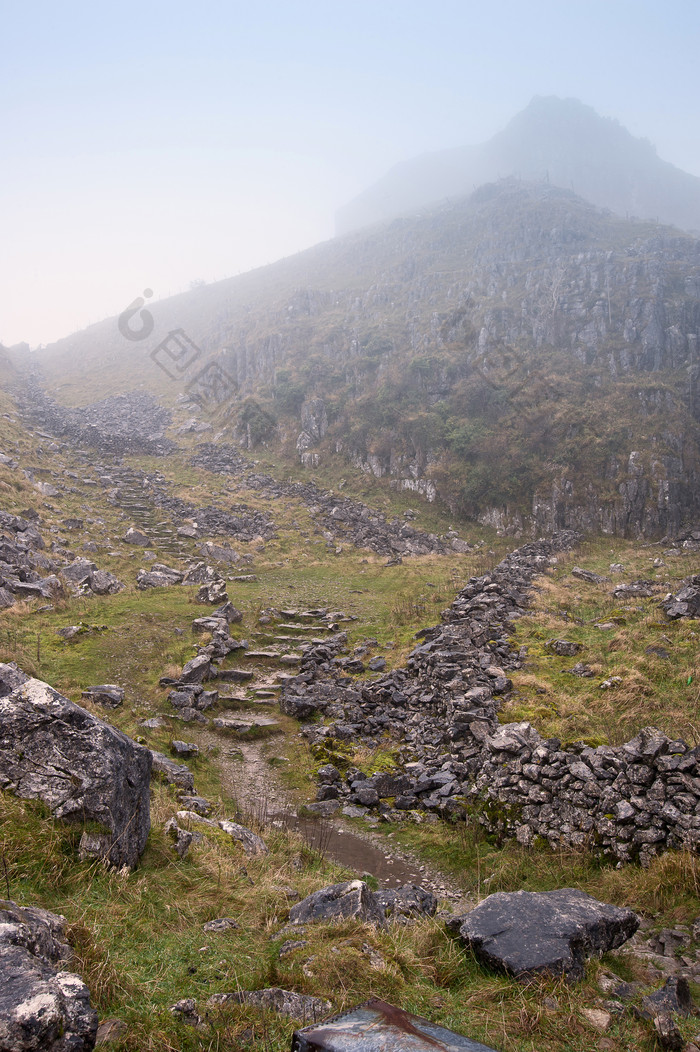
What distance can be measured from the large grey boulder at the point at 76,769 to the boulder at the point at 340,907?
1898 mm

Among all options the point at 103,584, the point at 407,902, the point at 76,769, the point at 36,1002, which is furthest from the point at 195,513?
the point at 36,1002

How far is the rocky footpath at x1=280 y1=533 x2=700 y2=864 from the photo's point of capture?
723 cm

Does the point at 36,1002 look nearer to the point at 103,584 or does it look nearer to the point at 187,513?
the point at 103,584

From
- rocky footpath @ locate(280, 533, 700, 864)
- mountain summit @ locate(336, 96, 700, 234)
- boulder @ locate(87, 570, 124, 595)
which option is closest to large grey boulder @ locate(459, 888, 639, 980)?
rocky footpath @ locate(280, 533, 700, 864)

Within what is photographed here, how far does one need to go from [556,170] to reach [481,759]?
139m

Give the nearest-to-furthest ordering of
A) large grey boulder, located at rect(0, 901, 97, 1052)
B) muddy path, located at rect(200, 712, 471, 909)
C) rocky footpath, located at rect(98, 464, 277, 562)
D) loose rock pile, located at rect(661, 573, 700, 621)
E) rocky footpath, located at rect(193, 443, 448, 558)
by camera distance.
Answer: large grey boulder, located at rect(0, 901, 97, 1052)
muddy path, located at rect(200, 712, 471, 909)
loose rock pile, located at rect(661, 573, 700, 621)
rocky footpath, located at rect(98, 464, 277, 562)
rocky footpath, located at rect(193, 443, 448, 558)

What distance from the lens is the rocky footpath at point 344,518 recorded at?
28344 mm

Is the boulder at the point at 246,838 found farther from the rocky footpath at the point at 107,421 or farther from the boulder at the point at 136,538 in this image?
the rocky footpath at the point at 107,421

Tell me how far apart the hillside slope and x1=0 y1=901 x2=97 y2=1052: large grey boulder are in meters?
29.1

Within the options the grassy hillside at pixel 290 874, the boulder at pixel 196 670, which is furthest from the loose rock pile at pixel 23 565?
the boulder at pixel 196 670

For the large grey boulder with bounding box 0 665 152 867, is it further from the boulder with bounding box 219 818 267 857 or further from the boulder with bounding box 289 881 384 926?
the boulder with bounding box 289 881 384 926

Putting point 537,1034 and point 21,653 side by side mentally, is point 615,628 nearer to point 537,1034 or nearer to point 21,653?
point 537,1034

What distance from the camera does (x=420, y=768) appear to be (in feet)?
33.1

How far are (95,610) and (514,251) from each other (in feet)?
181
